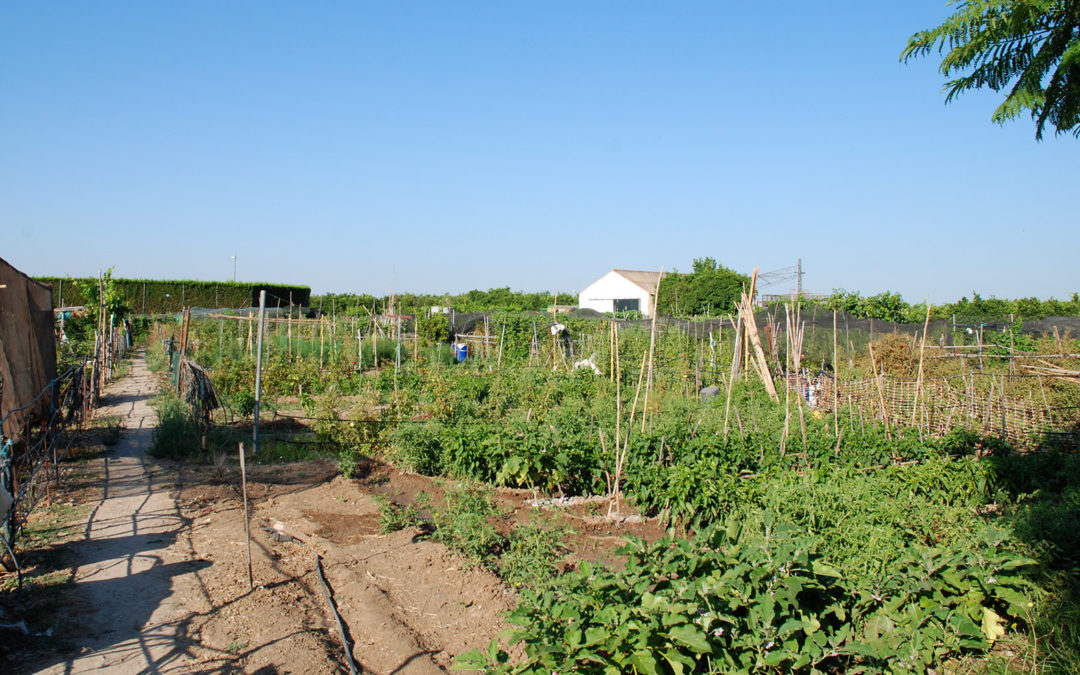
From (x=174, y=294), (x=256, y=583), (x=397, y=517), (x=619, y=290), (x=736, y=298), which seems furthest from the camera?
(x=619, y=290)

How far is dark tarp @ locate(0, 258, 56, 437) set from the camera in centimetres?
632

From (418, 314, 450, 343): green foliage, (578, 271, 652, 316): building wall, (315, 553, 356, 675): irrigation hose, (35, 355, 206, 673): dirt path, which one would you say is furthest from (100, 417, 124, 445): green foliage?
(578, 271, 652, 316): building wall

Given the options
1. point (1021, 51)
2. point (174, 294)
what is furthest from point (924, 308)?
point (174, 294)

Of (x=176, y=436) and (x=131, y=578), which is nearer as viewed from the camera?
(x=131, y=578)

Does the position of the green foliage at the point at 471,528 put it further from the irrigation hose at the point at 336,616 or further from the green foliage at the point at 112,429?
the green foliage at the point at 112,429

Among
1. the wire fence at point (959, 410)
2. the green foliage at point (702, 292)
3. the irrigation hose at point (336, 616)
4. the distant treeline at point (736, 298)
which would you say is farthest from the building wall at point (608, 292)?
the irrigation hose at point (336, 616)

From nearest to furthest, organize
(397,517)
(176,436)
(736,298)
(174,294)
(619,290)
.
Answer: (397,517)
(176,436)
(736,298)
(174,294)
(619,290)

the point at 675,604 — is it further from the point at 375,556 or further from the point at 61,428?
the point at 61,428

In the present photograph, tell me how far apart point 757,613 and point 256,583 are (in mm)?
3223

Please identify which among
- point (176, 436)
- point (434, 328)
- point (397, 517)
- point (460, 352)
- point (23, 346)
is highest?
point (434, 328)

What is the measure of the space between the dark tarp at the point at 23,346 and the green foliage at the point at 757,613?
5711 millimetres

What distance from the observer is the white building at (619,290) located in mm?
39219

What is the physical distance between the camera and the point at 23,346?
6836mm

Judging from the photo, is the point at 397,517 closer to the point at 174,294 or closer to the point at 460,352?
the point at 460,352
